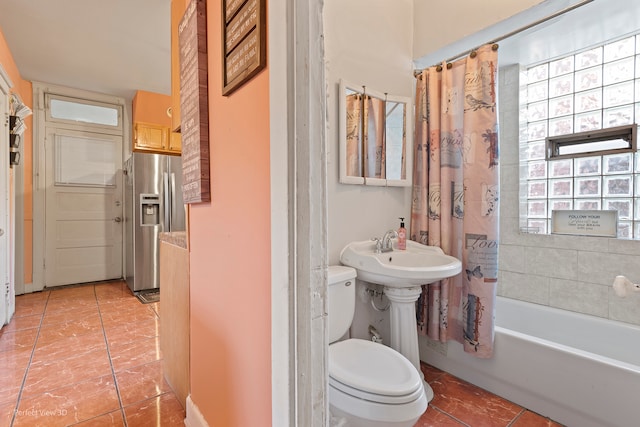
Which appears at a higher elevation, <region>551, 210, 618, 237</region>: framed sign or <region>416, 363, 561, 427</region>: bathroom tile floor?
<region>551, 210, 618, 237</region>: framed sign

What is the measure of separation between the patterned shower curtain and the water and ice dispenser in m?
3.14

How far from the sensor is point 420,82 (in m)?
2.13

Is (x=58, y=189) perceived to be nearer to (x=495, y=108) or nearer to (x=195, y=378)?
(x=195, y=378)

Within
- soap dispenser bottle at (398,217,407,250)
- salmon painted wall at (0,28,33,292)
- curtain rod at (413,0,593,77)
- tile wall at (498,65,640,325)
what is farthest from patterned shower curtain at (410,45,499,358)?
salmon painted wall at (0,28,33,292)

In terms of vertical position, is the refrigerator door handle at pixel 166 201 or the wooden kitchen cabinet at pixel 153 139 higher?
the wooden kitchen cabinet at pixel 153 139

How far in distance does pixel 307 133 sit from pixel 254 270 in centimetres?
43

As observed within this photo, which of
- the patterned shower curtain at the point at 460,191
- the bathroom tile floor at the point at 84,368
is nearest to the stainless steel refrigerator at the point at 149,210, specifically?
the bathroom tile floor at the point at 84,368

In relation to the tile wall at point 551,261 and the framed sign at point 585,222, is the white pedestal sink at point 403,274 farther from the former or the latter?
the framed sign at point 585,222

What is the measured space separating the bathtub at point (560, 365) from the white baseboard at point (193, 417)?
1.50 meters

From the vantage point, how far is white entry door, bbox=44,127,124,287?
12.8ft

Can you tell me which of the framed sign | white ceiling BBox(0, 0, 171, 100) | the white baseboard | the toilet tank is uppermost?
white ceiling BBox(0, 0, 171, 100)

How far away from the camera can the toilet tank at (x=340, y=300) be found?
5.12 feet

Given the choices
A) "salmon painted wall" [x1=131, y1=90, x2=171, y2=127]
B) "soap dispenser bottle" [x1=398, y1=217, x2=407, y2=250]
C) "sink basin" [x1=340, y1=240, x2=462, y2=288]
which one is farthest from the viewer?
"salmon painted wall" [x1=131, y1=90, x2=171, y2=127]

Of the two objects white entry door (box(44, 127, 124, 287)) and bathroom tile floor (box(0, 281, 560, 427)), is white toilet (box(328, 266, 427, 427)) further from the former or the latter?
white entry door (box(44, 127, 124, 287))
